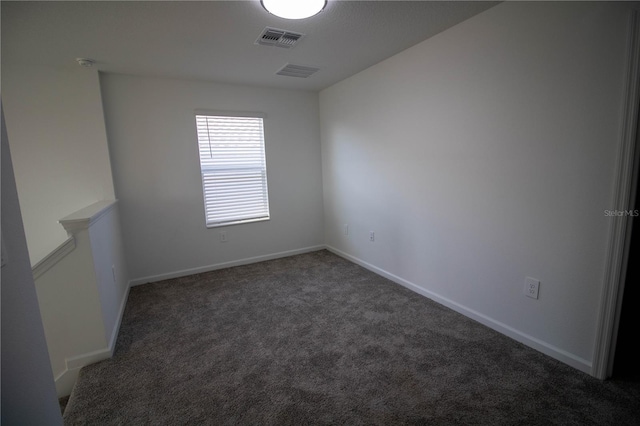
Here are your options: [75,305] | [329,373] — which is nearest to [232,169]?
[75,305]

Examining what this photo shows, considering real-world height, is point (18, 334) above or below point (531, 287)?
above

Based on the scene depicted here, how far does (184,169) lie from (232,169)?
22.7 inches

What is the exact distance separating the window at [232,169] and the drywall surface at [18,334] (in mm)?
2913

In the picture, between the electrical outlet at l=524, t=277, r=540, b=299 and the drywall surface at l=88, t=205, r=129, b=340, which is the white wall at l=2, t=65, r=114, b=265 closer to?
the drywall surface at l=88, t=205, r=129, b=340

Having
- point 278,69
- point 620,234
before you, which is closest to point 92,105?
point 278,69

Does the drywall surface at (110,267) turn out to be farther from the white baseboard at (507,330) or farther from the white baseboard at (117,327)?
the white baseboard at (507,330)

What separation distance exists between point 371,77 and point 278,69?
102 cm

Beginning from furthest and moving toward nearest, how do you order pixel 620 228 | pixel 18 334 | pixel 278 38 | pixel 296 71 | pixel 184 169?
pixel 184 169, pixel 296 71, pixel 278 38, pixel 620 228, pixel 18 334

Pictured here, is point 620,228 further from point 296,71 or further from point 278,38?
point 296,71

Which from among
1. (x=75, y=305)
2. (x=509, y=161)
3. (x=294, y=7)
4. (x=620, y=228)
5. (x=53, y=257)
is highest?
(x=294, y=7)

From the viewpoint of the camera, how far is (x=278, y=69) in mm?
3203

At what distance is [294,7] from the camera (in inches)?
74.7

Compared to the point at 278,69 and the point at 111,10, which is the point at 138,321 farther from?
the point at 278,69

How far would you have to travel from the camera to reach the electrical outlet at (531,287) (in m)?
2.03
